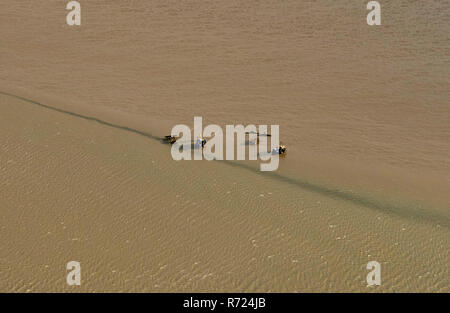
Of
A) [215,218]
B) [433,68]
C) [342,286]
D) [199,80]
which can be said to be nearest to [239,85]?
[199,80]

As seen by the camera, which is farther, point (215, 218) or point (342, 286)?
point (215, 218)

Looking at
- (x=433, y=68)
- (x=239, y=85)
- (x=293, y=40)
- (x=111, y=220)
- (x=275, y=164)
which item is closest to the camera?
(x=111, y=220)

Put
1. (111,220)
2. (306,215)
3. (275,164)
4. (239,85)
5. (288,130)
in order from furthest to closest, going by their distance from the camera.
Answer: (239,85) → (288,130) → (275,164) → (306,215) → (111,220)

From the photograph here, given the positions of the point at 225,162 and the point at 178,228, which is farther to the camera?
the point at 225,162

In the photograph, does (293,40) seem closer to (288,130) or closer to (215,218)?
(288,130)

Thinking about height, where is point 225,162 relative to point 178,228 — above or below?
above

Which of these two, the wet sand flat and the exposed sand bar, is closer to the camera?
the exposed sand bar

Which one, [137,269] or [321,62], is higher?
[321,62]

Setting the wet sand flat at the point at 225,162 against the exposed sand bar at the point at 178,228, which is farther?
the wet sand flat at the point at 225,162
